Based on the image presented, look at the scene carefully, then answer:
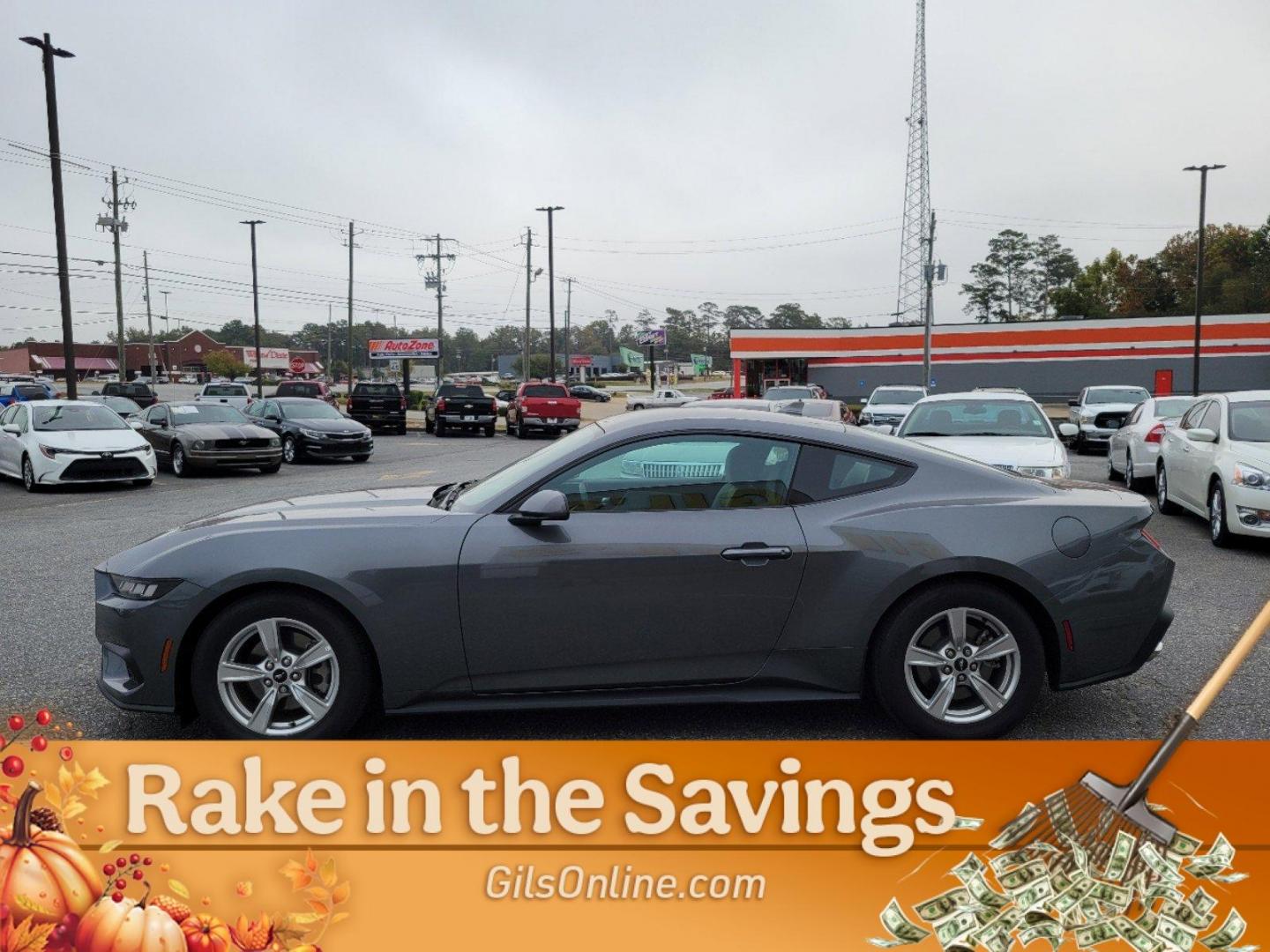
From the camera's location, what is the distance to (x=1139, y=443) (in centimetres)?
1360

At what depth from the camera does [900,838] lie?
330cm

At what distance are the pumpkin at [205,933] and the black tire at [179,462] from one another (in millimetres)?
16492

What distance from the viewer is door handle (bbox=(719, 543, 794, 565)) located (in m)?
4.10

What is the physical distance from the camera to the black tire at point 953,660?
4.16 meters

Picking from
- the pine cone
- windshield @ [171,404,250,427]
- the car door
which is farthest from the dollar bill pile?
windshield @ [171,404,250,427]

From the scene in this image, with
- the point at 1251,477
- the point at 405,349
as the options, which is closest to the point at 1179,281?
the point at 405,349

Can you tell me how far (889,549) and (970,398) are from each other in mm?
7646

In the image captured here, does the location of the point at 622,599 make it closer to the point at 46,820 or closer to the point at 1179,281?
the point at 46,820

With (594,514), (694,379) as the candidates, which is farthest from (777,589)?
(694,379)

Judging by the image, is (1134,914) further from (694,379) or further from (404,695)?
(694,379)

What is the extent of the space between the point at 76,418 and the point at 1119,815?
55.6 feet

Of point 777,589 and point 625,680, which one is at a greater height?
point 777,589

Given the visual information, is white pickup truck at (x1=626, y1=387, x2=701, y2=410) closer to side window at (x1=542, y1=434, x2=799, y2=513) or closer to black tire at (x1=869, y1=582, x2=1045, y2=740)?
side window at (x1=542, y1=434, x2=799, y2=513)

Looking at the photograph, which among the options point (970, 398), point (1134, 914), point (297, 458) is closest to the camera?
point (1134, 914)
